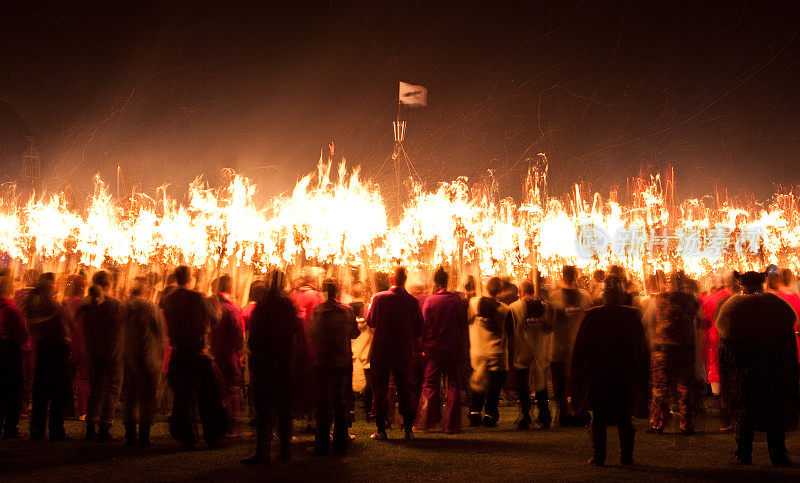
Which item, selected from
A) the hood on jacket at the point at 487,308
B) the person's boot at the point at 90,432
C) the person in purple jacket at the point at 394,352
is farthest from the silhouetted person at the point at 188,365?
the hood on jacket at the point at 487,308

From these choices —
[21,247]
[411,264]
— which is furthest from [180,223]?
[411,264]

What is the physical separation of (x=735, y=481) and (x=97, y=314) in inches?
273

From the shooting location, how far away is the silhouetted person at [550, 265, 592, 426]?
10781 millimetres

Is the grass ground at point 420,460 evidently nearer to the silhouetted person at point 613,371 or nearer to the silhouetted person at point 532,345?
the silhouetted person at point 613,371

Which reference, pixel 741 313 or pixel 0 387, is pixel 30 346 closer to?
pixel 0 387

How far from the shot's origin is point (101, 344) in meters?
9.30

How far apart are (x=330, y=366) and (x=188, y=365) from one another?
1496 mm

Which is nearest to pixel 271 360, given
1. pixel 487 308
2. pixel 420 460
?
pixel 420 460

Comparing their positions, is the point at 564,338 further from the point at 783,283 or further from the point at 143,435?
the point at 143,435

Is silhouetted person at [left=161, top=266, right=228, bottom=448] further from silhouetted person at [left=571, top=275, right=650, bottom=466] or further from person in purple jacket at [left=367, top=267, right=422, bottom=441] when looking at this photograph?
silhouetted person at [left=571, top=275, right=650, bottom=466]

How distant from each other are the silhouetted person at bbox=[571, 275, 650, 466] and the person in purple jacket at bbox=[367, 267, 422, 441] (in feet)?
7.76

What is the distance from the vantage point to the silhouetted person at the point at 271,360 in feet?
25.4

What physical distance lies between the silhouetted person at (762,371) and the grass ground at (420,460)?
1.25ft

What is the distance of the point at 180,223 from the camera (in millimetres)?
52250
